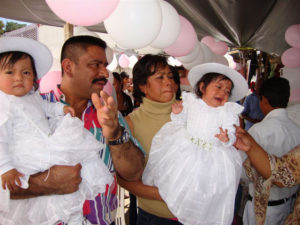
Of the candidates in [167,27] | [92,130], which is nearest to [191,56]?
[167,27]

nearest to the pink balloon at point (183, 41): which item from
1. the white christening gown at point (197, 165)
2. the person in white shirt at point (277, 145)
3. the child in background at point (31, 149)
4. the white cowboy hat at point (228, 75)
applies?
the white cowboy hat at point (228, 75)

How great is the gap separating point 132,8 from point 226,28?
308 cm

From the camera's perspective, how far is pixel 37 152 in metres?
1.16

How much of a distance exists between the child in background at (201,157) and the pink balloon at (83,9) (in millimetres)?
813

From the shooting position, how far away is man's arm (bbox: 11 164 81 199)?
116cm

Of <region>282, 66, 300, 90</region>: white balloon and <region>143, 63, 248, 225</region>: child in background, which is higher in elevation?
<region>282, 66, 300, 90</region>: white balloon

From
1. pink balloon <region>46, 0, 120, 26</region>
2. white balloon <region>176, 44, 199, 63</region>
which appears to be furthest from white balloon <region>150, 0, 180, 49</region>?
white balloon <region>176, 44, 199, 63</region>

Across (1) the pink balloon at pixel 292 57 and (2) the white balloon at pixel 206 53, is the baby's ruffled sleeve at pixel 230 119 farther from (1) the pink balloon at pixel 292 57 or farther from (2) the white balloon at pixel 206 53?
(1) the pink balloon at pixel 292 57

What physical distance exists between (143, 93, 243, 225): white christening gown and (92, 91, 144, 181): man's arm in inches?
8.4

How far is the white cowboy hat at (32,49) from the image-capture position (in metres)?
1.27

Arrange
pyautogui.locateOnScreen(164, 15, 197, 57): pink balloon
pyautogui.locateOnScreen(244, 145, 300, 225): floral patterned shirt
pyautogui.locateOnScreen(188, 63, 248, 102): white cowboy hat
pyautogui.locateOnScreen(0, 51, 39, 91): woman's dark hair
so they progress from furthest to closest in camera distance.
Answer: pyautogui.locateOnScreen(164, 15, 197, 57): pink balloon, pyautogui.locateOnScreen(188, 63, 248, 102): white cowboy hat, pyautogui.locateOnScreen(244, 145, 300, 225): floral patterned shirt, pyautogui.locateOnScreen(0, 51, 39, 91): woman's dark hair

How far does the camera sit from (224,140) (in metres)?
1.48

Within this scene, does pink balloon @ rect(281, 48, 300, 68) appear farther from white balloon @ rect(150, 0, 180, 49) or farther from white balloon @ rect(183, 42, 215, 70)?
white balloon @ rect(150, 0, 180, 49)

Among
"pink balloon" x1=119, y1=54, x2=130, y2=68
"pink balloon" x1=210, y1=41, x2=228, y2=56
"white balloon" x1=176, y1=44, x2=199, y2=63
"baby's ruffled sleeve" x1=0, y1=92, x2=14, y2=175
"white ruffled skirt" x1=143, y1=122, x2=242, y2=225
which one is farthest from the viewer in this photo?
"pink balloon" x1=119, y1=54, x2=130, y2=68
